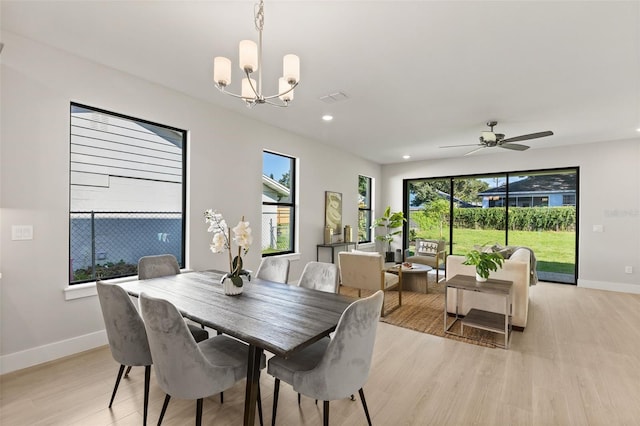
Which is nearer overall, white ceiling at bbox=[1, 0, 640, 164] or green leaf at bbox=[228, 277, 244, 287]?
white ceiling at bbox=[1, 0, 640, 164]

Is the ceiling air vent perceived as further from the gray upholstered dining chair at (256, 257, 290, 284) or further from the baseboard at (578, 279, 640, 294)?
the baseboard at (578, 279, 640, 294)

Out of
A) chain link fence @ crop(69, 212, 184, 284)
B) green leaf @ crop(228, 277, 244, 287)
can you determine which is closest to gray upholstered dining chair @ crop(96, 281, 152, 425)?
green leaf @ crop(228, 277, 244, 287)

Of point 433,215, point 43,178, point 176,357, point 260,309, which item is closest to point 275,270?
point 260,309

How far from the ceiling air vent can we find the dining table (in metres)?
2.26

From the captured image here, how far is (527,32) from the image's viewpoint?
2244mm

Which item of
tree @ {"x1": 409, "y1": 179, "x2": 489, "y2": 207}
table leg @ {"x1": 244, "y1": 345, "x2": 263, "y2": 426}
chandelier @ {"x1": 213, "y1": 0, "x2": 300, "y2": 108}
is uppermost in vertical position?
chandelier @ {"x1": 213, "y1": 0, "x2": 300, "y2": 108}

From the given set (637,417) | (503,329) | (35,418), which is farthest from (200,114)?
(637,417)

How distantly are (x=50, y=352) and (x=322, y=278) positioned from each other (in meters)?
2.50

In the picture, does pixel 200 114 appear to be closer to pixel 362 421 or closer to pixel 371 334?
pixel 371 334

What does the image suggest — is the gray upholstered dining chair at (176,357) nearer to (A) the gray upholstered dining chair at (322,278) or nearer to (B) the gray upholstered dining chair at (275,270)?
(A) the gray upholstered dining chair at (322,278)

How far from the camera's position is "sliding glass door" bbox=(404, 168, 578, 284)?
592cm

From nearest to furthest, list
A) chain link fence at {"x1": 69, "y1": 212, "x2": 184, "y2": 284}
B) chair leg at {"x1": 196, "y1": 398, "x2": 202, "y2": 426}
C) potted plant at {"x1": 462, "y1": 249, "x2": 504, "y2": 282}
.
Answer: chair leg at {"x1": 196, "y1": 398, "x2": 202, "y2": 426}
chain link fence at {"x1": 69, "y1": 212, "x2": 184, "y2": 284}
potted plant at {"x1": 462, "y1": 249, "x2": 504, "y2": 282}

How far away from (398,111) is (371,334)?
323 cm

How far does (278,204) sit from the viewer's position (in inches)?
195
